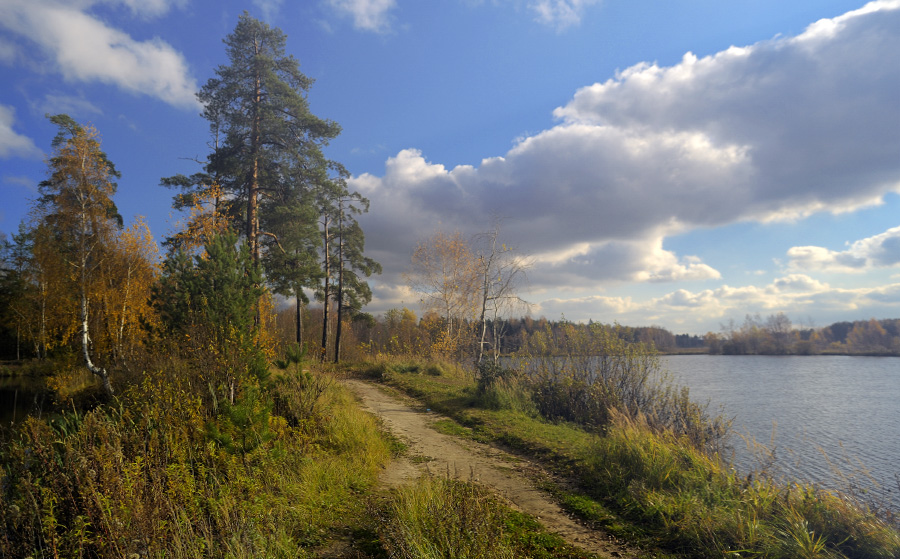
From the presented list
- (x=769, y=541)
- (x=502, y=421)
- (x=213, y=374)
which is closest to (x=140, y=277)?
(x=213, y=374)

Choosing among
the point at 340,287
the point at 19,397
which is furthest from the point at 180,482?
the point at 19,397

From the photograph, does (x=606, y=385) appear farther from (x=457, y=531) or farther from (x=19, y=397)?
(x=19, y=397)

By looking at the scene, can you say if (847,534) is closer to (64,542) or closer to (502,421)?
(502,421)

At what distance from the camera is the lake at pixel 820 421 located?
8.93 meters

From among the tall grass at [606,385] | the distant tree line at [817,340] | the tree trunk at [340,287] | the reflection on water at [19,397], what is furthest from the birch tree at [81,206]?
the distant tree line at [817,340]

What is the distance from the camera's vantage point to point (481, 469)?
6938 millimetres

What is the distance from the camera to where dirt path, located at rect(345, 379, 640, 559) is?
479 centimetres

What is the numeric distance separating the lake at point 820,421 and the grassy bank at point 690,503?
75cm

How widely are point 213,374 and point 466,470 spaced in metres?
4.31

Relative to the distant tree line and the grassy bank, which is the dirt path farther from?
the distant tree line

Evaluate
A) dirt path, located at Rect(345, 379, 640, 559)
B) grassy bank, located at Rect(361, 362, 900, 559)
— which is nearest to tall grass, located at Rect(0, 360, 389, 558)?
dirt path, located at Rect(345, 379, 640, 559)

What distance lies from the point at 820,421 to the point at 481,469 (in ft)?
46.3

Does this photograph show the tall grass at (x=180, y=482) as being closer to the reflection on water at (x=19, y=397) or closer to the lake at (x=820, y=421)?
the lake at (x=820, y=421)

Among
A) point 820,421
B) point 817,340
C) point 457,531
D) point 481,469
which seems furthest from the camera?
point 817,340
